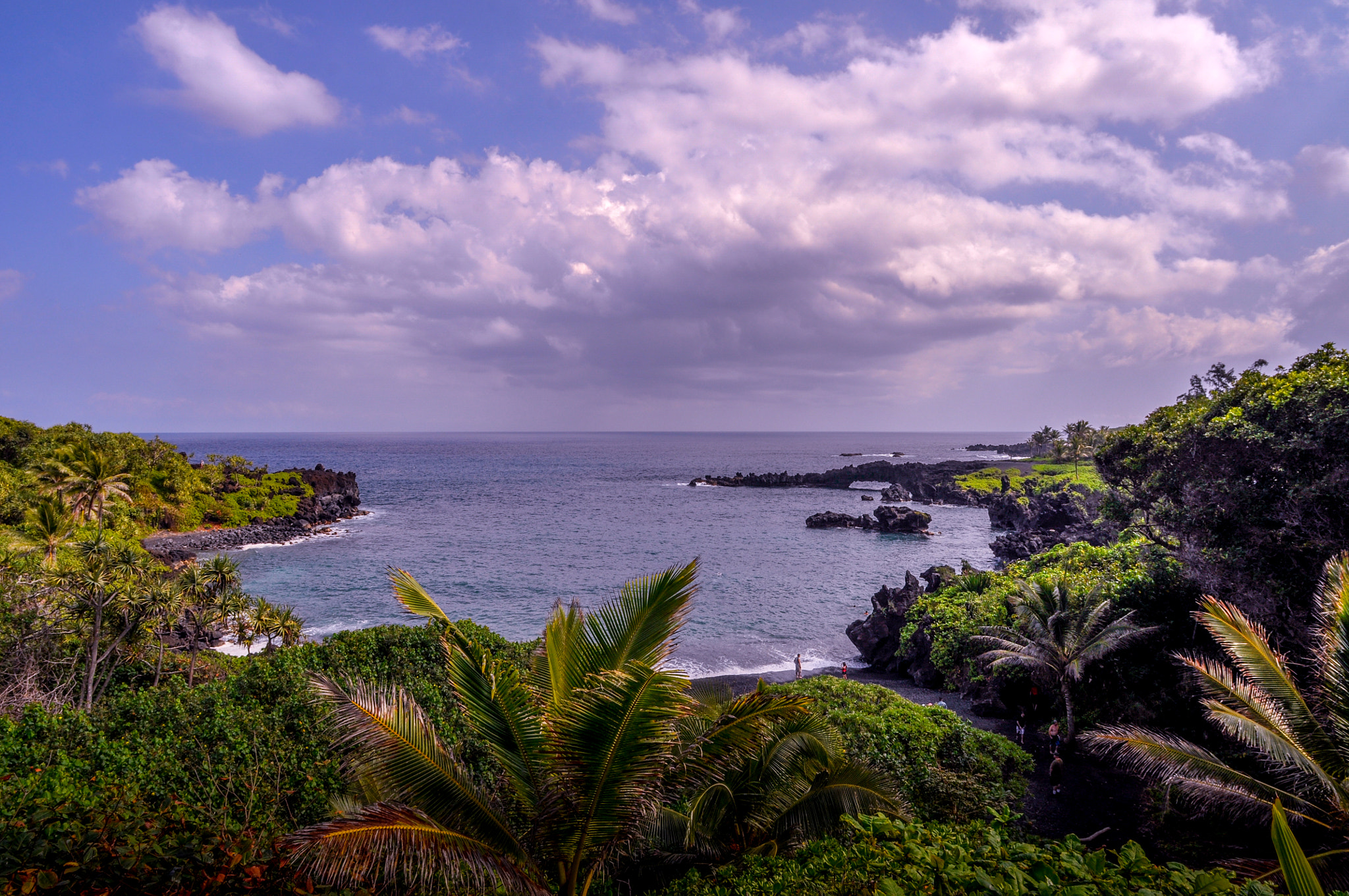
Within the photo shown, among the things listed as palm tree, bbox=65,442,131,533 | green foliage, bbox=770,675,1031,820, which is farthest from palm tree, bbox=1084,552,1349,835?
palm tree, bbox=65,442,131,533

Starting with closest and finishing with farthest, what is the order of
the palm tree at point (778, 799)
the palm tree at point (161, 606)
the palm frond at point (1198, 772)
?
the palm tree at point (778, 799), the palm frond at point (1198, 772), the palm tree at point (161, 606)

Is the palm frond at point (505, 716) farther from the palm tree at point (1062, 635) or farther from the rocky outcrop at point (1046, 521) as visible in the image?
the rocky outcrop at point (1046, 521)

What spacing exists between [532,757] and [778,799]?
4033 millimetres

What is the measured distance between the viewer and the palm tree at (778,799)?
25.7ft

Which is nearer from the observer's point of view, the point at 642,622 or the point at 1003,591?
the point at 642,622

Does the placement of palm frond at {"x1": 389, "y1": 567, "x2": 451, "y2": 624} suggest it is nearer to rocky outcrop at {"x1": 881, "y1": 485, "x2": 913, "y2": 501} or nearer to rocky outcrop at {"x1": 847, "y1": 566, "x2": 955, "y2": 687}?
rocky outcrop at {"x1": 847, "y1": 566, "x2": 955, "y2": 687}

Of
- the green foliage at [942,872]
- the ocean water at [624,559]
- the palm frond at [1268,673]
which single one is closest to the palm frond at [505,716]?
the green foliage at [942,872]

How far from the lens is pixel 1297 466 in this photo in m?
14.7

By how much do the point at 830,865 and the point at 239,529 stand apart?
223 ft

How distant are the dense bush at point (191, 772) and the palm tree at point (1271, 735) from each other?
11.6 meters

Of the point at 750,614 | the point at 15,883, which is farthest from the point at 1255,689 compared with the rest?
the point at 750,614

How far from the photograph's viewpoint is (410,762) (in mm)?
5535

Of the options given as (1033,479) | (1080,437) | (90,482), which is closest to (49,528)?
(90,482)

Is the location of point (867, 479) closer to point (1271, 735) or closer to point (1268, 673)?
point (1268, 673)
